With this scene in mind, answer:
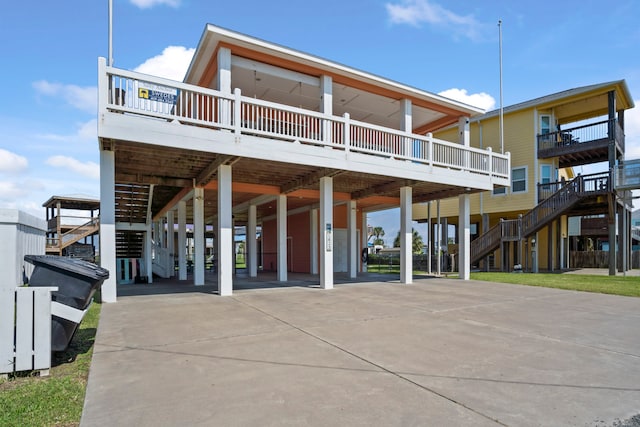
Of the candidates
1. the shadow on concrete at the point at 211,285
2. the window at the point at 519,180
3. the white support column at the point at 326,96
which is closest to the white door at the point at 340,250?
the shadow on concrete at the point at 211,285

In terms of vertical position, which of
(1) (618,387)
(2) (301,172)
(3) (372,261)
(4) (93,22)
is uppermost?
(4) (93,22)

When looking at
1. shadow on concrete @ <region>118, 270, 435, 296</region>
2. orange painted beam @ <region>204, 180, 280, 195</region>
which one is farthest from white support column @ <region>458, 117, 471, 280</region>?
orange painted beam @ <region>204, 180, 280, 195</region>

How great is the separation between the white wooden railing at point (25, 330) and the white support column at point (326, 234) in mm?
8196

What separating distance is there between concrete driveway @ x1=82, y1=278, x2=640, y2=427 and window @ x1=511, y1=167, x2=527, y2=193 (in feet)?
51.0

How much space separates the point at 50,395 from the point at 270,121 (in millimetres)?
8150

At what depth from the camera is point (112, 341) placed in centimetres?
527

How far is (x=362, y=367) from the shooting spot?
13.7 ft

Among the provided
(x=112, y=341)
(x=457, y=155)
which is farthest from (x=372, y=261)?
(x=112, y=341)

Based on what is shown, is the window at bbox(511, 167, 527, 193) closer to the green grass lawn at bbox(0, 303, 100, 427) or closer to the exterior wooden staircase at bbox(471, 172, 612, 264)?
the exterior wooden staircase at bbox(471, 172, 612, 264)

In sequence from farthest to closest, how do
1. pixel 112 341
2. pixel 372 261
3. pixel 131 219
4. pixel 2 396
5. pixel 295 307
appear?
pixel 372 261 → pixel 131 219 → pixel 295 307 → pixel 112 341 → pixel 2 396

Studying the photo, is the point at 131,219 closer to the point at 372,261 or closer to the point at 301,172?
the point at 301,172

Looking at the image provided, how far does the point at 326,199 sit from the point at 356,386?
856cm

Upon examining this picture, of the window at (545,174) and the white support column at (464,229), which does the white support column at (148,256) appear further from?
the window at (545,174)

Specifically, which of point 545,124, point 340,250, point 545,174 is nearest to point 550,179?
point 545,174
